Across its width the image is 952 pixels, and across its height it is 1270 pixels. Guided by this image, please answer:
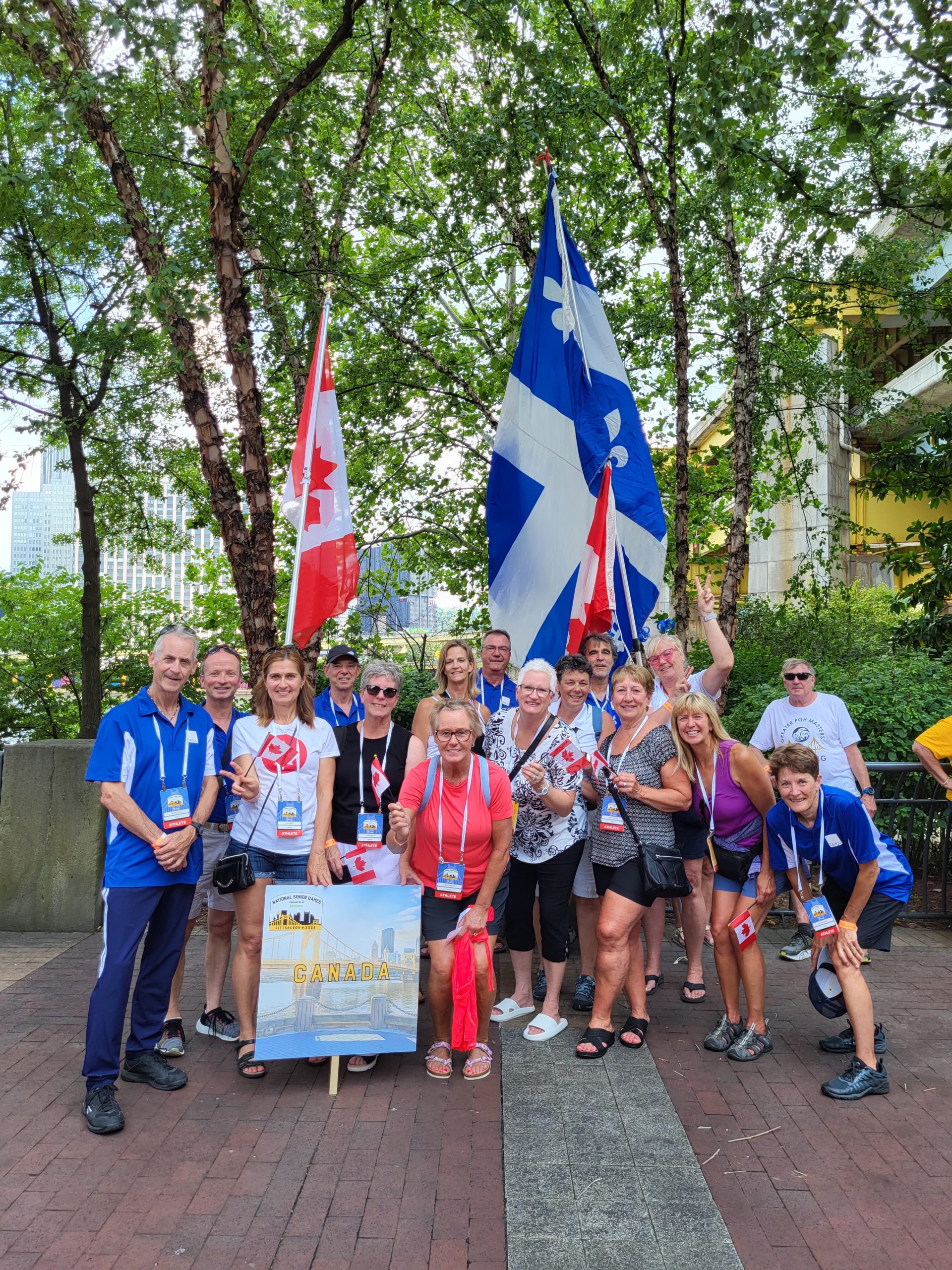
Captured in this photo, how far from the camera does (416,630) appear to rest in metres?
13.5

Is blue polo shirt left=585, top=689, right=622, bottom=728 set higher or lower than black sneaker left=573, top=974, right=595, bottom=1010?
higher

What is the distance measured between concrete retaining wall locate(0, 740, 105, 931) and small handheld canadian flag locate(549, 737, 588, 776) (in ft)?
12.3

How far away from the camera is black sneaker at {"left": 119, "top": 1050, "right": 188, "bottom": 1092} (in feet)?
14.8

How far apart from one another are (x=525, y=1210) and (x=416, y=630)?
33.7 feet

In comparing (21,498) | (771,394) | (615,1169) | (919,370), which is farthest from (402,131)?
(919,370)

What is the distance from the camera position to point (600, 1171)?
377 cm

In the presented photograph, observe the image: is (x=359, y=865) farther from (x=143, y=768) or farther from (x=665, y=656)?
(x=665, y=656)

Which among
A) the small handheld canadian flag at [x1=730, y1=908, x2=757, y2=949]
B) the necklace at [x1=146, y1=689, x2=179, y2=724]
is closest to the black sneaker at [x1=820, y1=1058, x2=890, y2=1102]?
the small handheld canadian flag at [x1=730, y1=908, x2=757, y2=949]

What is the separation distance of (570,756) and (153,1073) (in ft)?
8.15

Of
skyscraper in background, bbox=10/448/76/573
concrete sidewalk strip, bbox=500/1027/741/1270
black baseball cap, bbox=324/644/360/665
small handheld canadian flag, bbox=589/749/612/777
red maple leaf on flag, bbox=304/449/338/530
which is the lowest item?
concrete sidewalk strip, bbox=500/1027/741/1270

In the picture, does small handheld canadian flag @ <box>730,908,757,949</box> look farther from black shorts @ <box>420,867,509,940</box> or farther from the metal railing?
the metal railing

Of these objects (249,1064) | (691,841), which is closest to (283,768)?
(249,1064)

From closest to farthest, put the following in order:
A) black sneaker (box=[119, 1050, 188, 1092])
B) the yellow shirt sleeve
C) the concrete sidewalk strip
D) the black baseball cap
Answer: the concrete sidewalk strip
black sneaker (box=[119, 1050, 188, 1092])
the black baseball cap
the yellow shirt sleeve

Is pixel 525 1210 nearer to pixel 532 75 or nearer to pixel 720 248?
pixel 532 75
